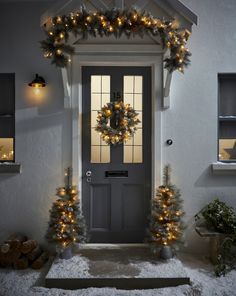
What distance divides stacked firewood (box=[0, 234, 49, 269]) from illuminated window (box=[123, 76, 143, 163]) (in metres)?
1.77

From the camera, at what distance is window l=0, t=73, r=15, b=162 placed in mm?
4371

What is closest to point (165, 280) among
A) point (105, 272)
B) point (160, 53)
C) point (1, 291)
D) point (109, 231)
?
point (105, 272)

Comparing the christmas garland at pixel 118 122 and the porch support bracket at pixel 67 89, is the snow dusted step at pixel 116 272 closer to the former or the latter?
the christmas garland at pixel 118 122

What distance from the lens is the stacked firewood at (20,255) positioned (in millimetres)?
3783

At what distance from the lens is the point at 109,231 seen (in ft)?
14.2

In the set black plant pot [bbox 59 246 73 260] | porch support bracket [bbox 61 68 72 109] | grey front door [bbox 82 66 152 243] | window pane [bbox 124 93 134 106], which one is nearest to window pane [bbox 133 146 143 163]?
grey front door [bbox 82 66 152 243]

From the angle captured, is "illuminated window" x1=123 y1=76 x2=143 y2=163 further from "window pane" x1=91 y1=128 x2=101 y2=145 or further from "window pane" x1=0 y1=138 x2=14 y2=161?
"window pane" x1=0 y1=138 x2=14 y2=161

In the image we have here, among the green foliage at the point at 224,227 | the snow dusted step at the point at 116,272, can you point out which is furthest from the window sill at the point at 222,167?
the snow dusted step at the point at 116,272

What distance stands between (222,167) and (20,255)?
304 cm

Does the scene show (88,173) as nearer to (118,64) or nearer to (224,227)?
(118,64)

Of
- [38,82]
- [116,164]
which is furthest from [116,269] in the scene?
[38,82]

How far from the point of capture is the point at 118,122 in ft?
13.5

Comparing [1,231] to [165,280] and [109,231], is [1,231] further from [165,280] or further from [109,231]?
[165,280]

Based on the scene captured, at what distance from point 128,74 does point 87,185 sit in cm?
175
